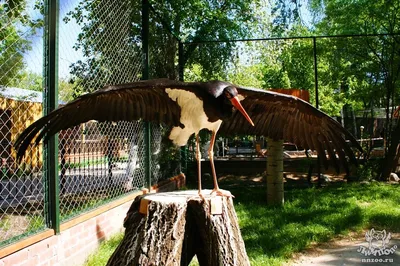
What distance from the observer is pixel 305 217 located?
5066mm

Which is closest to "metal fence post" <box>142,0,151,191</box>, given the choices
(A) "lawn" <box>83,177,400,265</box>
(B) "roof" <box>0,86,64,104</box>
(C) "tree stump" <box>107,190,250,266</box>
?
(A) "lawn" <box>83,177,400,265</box>

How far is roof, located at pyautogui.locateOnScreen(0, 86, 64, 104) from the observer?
3.64m

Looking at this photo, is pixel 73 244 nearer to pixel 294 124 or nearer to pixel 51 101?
pixel 51 101

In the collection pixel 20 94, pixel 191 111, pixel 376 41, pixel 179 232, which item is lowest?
pixel 179 232

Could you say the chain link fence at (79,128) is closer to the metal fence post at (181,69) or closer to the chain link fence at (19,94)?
the chain link fence at (19,94)

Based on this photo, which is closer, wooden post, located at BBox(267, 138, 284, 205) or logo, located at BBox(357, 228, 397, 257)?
logo, located at BBox(357, 228, 397, 257)

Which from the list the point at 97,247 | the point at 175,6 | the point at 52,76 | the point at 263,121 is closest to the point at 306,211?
the point at 263,121

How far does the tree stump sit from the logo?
1.89m

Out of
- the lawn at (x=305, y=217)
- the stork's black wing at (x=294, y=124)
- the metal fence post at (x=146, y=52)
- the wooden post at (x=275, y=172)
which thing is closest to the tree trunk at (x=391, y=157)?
the lawn at (x=305, y=217)

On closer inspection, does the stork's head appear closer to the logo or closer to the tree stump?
the tree stump

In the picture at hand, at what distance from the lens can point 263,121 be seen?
3.34 meters

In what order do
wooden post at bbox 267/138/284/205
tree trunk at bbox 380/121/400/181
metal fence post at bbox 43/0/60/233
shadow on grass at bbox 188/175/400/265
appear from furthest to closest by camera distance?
tree trunk at bbox 380/121/400/181, wooden post at bbox 267/138/284/205, shadow on grass at bbox 188/175/400/265, metal fence post at bbox 43/0/60/233

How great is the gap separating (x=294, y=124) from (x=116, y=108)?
1.46 metres

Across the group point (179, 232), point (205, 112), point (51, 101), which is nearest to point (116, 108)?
point (51, 101)
